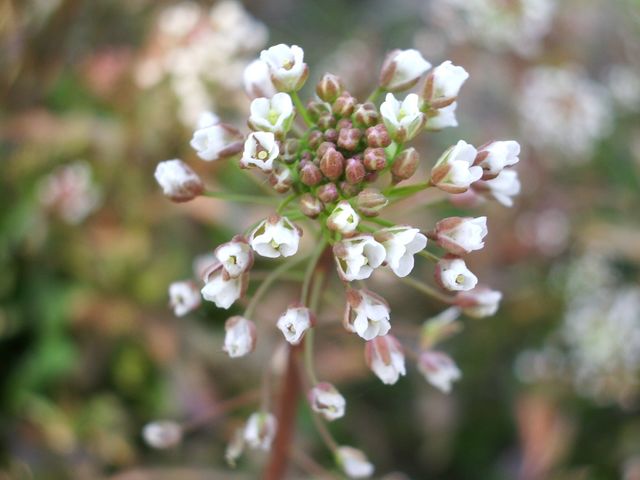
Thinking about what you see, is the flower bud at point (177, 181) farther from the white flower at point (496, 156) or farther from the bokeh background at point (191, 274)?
the bokeh background at point (191, 274)

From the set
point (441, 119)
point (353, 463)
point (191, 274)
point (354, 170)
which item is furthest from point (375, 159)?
point (191, 274)

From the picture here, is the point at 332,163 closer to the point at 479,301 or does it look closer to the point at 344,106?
the point at 344,106

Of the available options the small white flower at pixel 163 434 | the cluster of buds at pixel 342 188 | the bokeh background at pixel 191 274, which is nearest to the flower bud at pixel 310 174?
the cluster of buds at pixel 342 188

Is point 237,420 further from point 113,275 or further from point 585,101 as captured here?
point 585,101

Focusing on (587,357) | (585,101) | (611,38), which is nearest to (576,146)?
(585,101)

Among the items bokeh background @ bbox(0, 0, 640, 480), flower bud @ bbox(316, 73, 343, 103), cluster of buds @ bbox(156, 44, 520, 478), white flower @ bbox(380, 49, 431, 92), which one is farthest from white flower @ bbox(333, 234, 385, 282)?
bokeh background @ bbox(0, 0, 640, 480)

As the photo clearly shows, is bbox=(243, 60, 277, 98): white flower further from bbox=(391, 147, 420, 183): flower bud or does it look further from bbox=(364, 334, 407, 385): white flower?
bbox=(364, 334, 407, 385): white flower
